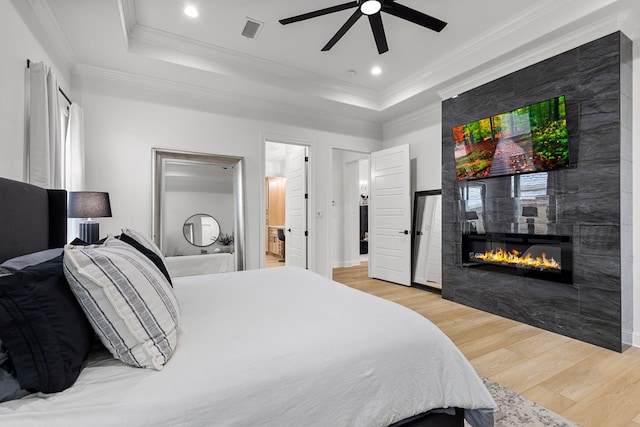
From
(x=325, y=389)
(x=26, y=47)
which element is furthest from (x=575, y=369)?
(x=26, y=47)

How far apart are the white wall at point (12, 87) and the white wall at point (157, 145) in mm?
1315

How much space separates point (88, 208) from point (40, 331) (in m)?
2.24

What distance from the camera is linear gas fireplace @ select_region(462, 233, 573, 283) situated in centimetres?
290

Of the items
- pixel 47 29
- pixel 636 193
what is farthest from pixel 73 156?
pixel 636 193

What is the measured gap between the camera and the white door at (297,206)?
4836 mm

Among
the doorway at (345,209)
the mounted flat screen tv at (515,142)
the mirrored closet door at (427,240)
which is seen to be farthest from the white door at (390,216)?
the doorway at (345,209)

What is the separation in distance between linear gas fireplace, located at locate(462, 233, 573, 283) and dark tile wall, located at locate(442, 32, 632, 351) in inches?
2.8

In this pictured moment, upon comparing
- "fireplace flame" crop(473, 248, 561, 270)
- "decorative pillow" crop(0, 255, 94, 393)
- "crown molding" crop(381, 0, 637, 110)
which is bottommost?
"fireplace flame" crop(473, 248, 561, 270)

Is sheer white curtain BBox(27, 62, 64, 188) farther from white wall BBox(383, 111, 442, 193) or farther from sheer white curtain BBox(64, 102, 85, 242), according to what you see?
white wall BBox(383, 111, 442, 193)

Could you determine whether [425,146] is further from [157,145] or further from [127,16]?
[127,16]

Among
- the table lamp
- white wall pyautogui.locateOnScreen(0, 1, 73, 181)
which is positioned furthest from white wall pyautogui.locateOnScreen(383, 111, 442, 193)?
white wall pyautogui.locateOnScreen(0, 1, 73, 181)

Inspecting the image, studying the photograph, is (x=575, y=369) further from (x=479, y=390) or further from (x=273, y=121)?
(x=273, y=121)

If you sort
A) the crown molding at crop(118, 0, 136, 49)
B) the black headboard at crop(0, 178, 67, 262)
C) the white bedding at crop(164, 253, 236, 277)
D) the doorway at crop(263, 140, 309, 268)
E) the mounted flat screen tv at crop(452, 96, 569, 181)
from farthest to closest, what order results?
1. the doorway at crop(263, 140, 309, 268)
2. the white bedding at crop(164, 253, 236, 277)
3. the mounted flat screen tv at crop(452, 96, 569, 181)
4. the crown molding at crop(118, 0, 136, 49)
5. the black headboard at crop(0, 178, 67, 262)

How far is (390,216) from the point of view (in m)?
4.97
